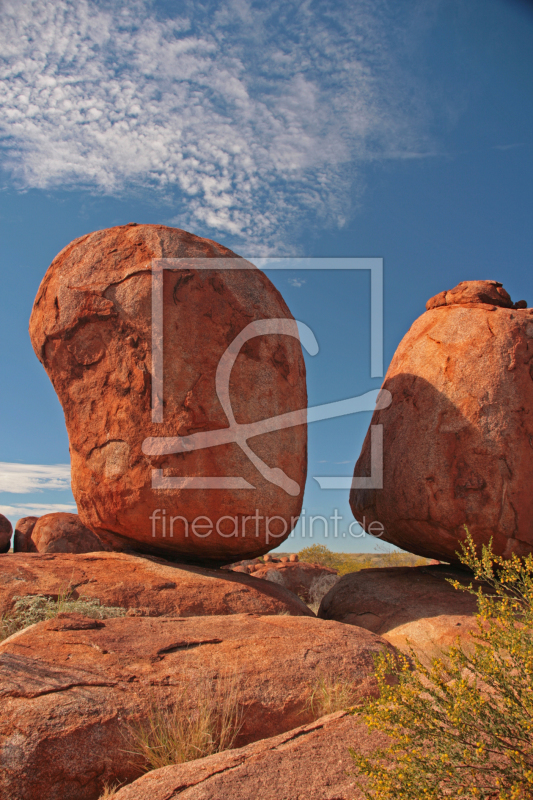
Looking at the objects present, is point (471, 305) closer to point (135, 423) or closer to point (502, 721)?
point (135, 423)

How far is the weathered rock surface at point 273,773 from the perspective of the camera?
312 centimetres

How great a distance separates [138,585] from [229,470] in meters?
1.69

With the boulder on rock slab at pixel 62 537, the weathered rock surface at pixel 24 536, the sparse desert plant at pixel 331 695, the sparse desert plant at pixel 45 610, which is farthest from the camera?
the weathered rock surface at pixel 24 536

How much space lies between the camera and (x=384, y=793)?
105 inches

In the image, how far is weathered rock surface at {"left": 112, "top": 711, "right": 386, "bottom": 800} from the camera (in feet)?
10.2

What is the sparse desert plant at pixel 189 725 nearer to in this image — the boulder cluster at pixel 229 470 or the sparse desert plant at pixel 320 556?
the boulder cluster at pixel 229 470

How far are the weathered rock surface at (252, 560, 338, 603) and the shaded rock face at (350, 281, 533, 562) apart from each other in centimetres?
683

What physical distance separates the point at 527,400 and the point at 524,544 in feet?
6.42

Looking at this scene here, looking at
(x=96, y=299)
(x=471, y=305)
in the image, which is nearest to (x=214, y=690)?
(x=96, y=299)

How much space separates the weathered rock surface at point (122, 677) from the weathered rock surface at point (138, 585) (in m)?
0.63

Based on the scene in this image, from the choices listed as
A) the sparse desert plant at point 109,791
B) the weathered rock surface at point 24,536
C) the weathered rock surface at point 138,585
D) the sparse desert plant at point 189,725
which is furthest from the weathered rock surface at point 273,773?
the weathered rock surface at point 24,536

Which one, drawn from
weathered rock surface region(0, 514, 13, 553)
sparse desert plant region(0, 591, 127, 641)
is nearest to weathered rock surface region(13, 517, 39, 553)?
weathered rock surface region(0, 514, 13, 553)

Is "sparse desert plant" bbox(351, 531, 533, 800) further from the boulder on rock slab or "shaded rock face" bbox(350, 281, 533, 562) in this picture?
the boulder on rock slab

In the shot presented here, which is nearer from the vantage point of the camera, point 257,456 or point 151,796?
point 151,796
